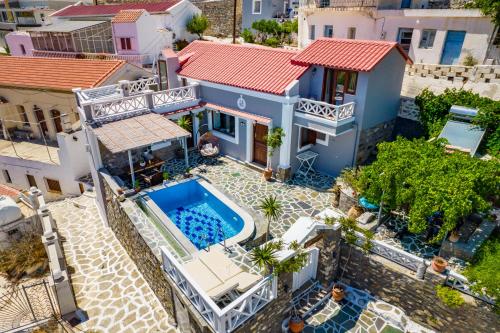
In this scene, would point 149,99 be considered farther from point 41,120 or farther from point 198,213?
point 41,120

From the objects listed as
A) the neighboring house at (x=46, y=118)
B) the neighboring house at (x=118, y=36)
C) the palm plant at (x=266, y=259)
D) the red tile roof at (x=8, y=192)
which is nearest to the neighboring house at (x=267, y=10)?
the neighboring house at (x=118, y=36)

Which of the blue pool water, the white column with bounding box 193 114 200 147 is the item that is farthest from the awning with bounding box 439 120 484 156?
the white column with bounding box 193 114 200 147

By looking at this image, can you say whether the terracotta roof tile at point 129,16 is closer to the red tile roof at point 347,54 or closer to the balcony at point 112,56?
the balcony at point 112,56

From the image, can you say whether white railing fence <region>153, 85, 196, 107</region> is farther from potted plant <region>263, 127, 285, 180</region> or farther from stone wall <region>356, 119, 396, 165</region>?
stone wall <region>356, 119, 396, 165</region>

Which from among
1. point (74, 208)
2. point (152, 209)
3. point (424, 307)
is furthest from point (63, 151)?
point (424, 307)

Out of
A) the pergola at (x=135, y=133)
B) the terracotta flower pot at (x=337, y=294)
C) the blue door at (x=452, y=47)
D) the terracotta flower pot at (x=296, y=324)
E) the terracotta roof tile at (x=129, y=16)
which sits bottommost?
the terracotta flower pot at (x=337, y=294)

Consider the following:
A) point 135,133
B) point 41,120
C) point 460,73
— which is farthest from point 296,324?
point 41,120

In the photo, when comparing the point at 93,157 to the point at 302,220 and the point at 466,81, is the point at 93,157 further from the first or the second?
the point at 466,81
